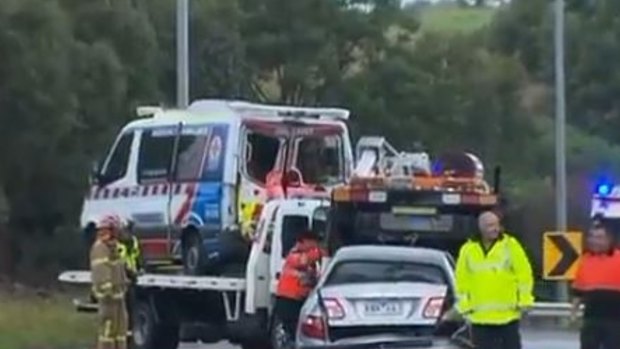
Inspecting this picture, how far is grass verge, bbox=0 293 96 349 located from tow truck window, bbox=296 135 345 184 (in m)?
6.44

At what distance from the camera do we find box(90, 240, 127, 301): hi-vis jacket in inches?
998

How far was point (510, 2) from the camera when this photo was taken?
81.8m

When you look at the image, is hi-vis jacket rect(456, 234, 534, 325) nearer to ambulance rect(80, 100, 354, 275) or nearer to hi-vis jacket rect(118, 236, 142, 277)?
hi-vis jacket rect(118, 236, 142, 277)

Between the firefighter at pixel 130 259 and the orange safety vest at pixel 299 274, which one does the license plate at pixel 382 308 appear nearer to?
the orange safety vest at pixel 299 274

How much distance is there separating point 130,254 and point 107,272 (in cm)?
179

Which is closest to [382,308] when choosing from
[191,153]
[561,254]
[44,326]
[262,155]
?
[561,254]

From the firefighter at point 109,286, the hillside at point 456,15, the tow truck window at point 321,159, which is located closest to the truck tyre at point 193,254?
the tow truck window at point 321,159

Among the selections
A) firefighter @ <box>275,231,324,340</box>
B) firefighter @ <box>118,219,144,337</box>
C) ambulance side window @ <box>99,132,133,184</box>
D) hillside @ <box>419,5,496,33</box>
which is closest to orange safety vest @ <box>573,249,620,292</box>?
firefighter @ <box>275,231,324,340</box>

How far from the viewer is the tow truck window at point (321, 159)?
29.1 metres

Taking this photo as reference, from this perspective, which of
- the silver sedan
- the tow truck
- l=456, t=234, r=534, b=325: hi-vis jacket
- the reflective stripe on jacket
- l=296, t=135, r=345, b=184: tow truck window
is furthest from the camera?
l=296, t=135, r=345, b=184: tow truck window

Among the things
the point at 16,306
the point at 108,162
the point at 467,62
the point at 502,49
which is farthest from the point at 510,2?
the point at 108,162

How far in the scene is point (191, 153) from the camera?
29047mm

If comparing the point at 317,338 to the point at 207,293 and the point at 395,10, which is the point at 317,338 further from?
the point at 395,10

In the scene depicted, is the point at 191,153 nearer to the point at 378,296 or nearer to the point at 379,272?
the point at 379,272
